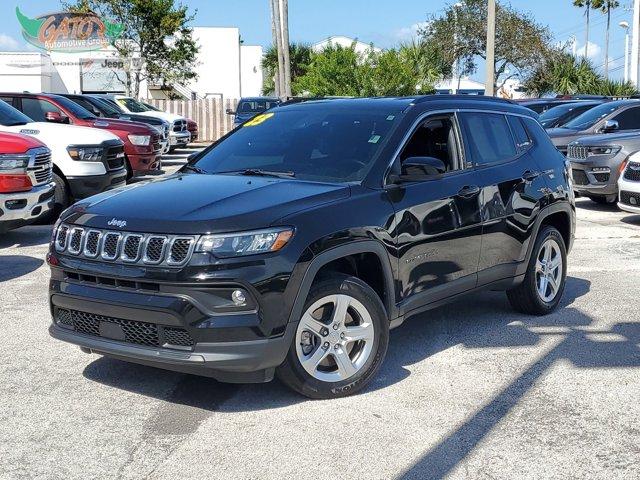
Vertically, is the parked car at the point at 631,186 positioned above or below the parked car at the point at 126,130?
below

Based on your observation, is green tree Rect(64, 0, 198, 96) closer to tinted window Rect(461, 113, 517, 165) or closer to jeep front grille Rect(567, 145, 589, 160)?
jeep front grille Rect(567, 145, 589, 160)

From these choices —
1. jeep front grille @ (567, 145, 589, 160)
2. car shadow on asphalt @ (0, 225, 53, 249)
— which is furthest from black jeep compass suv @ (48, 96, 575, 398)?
jeep front grille @ (567, 145, 589, 160)

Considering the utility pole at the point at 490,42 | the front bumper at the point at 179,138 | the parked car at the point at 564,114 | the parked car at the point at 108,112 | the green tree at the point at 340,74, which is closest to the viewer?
the parked car at the point at 564,114

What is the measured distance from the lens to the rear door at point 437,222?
536cm

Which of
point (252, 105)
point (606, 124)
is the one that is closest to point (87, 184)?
point (606, 124)

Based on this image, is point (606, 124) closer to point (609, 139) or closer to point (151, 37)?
point (609, 139)

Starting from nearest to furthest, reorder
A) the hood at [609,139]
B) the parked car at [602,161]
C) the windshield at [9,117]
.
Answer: the windshield at [9,117] → the parked car at [602,161] → the hood at [609,139]

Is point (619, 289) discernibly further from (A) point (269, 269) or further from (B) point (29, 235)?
(B) point (29, 235)

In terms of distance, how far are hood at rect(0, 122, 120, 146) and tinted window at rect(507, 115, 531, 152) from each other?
721 centimetres

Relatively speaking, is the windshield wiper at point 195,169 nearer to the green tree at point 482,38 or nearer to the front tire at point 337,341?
the front tire at point 337,341

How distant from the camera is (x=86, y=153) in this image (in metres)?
12.1

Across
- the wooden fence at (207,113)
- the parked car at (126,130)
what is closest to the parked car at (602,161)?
the parked car at (126,130)

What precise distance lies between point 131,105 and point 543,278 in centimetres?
1978

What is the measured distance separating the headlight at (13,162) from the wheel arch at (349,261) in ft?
19.6
